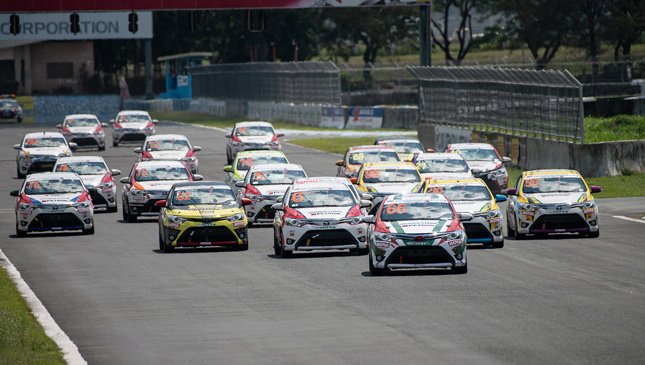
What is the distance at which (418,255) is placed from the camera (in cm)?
2434

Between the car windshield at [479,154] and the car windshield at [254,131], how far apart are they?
1512 centimetres

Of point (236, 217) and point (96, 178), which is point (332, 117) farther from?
point (236, 217)

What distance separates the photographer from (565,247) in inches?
1152

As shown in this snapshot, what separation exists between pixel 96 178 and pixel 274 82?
1888 inches

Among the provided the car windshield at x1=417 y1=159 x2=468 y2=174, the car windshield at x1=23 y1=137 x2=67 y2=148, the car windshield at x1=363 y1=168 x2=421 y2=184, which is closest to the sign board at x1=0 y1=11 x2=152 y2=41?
the car windshield at x1=23 y1=137 x2=67 y2=148

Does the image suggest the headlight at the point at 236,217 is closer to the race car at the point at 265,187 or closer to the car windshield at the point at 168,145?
the race car at the point at 265,187

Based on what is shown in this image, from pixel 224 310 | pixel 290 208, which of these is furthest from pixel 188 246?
pixel 224 310

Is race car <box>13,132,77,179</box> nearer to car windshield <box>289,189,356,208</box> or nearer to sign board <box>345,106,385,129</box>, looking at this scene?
car windshield <box>289,189,356,208</box>

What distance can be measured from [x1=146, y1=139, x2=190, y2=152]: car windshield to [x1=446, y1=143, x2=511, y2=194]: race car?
11.0 meters

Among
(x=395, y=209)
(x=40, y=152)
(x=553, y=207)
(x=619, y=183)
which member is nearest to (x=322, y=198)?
(x=395, y=209)

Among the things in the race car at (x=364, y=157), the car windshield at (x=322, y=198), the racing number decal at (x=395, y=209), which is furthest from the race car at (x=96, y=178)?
the racing number decal at (x=395, y=209)

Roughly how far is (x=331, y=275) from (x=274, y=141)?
31.5 metres

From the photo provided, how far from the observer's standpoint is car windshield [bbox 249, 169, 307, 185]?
1433 inches

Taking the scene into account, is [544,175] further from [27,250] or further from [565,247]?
[27,250]
